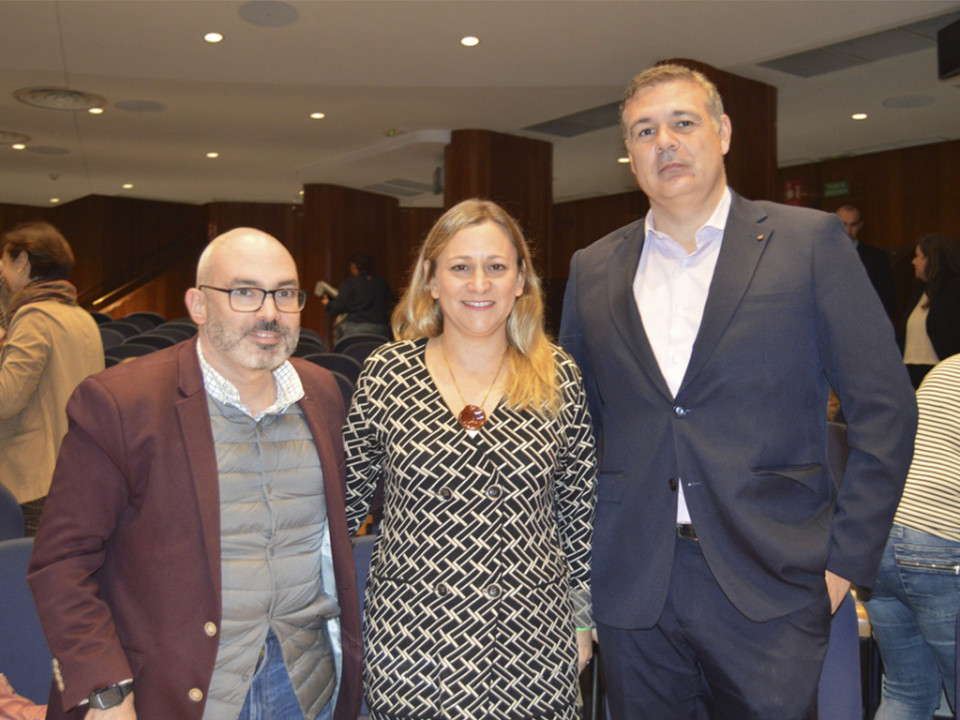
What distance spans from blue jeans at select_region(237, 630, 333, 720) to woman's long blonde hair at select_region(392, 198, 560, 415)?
2.31 feet

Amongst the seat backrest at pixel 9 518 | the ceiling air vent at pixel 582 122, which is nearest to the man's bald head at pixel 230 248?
the seat backrest at pixel 9 518

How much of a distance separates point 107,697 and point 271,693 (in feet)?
1.00

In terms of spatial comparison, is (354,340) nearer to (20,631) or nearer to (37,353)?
(37,353)

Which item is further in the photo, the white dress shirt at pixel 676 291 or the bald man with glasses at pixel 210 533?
the white dress shirt at pixel 676 291

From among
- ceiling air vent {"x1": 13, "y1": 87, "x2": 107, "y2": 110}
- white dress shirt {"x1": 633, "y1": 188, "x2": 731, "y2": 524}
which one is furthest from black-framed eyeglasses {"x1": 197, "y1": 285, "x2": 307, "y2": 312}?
ceiling air vent {"x1": 13, "y1": 87, "x2": 107, "y2": 110}

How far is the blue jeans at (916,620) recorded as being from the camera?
2225 mm

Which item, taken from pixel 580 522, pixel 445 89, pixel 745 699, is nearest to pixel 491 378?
pixel 580 522

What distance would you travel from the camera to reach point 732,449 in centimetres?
179

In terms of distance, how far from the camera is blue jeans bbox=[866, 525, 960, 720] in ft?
7.30


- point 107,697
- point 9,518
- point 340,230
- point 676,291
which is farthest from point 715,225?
point 340,230

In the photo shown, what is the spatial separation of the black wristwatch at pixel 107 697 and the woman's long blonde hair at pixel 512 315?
0.93m

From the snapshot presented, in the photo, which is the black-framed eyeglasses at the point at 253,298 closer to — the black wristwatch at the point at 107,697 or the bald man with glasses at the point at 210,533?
the bald man with glasses at the point at 210,533

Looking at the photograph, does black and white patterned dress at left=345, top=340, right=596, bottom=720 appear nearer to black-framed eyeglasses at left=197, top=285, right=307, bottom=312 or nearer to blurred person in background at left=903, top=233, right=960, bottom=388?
black-framed eyeglasses at left=197, top=285, right=307, bottom=312

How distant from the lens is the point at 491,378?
1.96m
